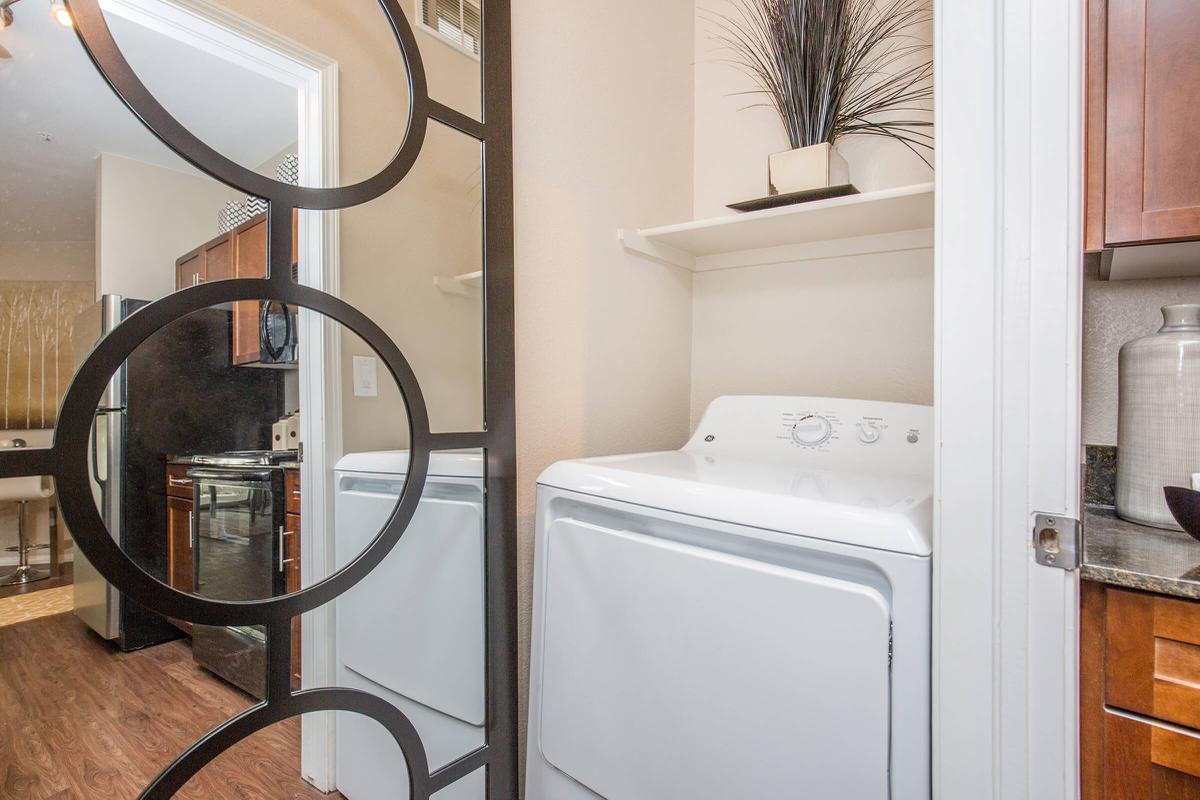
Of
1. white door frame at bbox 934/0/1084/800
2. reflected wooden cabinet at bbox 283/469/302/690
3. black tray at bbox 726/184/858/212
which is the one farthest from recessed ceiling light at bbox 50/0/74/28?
black tray at bbox 726/184/858/212

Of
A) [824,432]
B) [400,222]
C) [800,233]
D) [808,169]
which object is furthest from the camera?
[800,233]

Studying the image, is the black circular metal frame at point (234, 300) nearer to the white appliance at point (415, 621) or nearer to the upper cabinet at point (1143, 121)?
the white appliance at point (415, 621)

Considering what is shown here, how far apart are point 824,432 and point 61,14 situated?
137cm

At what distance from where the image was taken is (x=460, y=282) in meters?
1.12

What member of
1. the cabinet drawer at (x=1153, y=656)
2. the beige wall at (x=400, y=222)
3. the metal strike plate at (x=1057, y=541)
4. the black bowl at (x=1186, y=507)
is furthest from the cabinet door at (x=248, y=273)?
the black bowl at (x=1186, y=507)

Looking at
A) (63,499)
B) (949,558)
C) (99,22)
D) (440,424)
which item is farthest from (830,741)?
(99,22)

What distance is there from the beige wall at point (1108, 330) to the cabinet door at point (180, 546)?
5.28 feet

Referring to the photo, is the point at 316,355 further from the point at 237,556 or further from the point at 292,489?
the point at 237,556

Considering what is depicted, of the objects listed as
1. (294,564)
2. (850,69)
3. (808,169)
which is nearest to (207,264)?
(294,564)

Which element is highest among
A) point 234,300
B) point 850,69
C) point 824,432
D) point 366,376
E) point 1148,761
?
point 850,69

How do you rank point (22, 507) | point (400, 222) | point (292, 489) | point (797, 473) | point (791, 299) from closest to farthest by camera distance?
point (22, 507), point (292, 489), point (400, 222), point (797, 473), point (791, 299)

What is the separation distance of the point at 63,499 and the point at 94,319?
215 millimetres

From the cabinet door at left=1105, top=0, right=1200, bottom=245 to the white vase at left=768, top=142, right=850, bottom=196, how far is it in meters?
0.59

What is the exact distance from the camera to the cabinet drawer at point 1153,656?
0.68 metres
